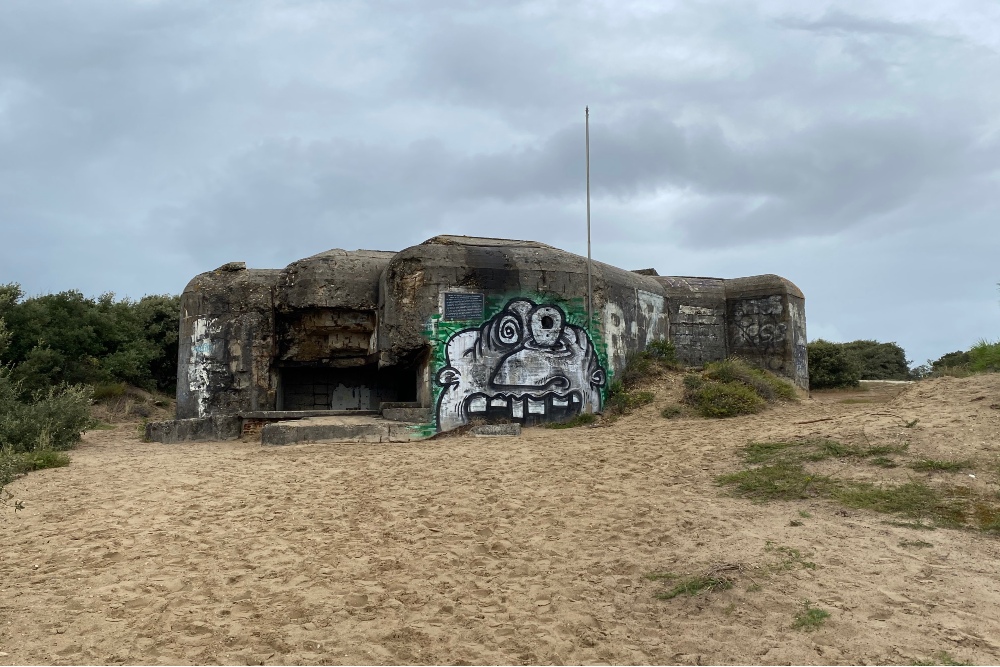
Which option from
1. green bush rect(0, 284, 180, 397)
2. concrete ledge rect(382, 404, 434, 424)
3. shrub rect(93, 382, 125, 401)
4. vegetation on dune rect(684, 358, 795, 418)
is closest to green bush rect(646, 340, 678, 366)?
vegetation on dune rect(684, 358, 795, 418)

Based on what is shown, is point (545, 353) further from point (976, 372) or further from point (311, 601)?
point (311, 601)

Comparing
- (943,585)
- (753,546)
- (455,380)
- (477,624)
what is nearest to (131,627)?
(477,624)

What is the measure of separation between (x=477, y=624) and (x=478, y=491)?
2801 mm

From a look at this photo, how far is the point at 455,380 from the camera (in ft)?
35.5

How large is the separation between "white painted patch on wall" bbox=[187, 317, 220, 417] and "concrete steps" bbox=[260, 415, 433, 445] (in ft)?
7.32

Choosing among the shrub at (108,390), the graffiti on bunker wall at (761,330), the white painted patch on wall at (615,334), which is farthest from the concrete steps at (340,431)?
the shrub at (108,390)

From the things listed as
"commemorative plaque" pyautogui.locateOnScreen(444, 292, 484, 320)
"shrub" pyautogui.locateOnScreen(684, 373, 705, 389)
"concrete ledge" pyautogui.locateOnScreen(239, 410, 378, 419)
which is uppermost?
"commemorative plaque" pyautogui.locateOnScreen(444, 292, 484, 320)

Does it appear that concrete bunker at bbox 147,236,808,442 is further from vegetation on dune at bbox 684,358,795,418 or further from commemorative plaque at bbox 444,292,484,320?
vegetation on dune at bbox 684,358,795,418

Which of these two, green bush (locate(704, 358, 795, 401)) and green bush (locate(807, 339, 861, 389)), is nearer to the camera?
green bush (locate(704, 358, 795, 401))

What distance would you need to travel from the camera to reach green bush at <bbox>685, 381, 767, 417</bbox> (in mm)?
10453

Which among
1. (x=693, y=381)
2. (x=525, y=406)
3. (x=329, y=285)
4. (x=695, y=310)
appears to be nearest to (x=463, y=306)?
(x=525, y=406)

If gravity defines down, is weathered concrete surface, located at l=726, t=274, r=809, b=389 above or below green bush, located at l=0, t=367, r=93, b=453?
above

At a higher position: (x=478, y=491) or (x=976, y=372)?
(x=976, y=372)

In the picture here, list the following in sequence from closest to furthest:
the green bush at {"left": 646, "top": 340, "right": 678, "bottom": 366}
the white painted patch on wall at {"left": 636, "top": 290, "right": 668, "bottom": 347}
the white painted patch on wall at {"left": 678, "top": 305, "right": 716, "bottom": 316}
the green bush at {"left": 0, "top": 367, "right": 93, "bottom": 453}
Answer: the green bush at {"left": 0, "top": 367, "right": 93, "bottom": 453}
the green bush at {"left": 646, "top": 340, "right": 678, "bottom": 366}
the white painted patch on wall at {"left": 636, "top": 290, "right": 668, "bottom": 347}
the white painted patch on wall at {"left": 678, "top": 305, "right": 716, "bottom": 316}
